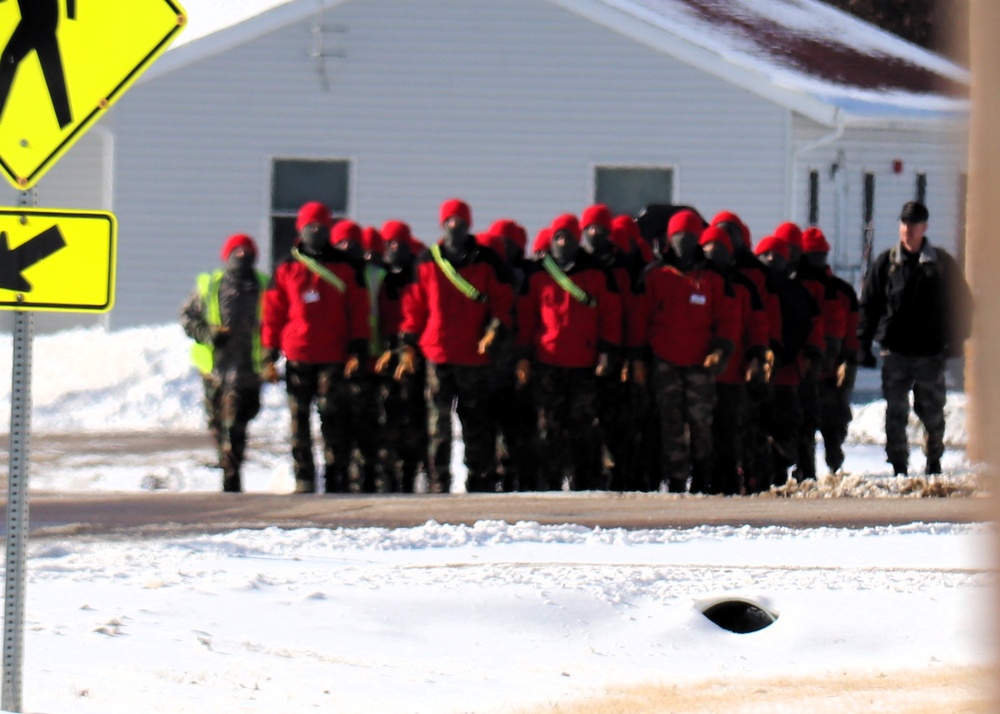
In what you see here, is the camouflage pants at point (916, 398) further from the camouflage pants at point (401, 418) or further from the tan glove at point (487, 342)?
the camouflage pants at point (401, 418)

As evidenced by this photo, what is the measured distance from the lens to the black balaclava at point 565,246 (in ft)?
37.4

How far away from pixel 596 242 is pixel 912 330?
235 cm

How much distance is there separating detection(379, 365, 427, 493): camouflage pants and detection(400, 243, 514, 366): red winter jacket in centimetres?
A: 38

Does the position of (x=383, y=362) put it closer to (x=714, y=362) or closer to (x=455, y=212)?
(x=455, y=212)

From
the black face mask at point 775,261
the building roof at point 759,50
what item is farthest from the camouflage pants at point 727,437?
the building roof at point 759,50

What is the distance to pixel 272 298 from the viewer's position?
37.8 feet

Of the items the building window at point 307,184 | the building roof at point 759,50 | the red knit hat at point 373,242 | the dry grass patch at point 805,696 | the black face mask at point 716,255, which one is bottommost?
the dry grass patch at point 805,696

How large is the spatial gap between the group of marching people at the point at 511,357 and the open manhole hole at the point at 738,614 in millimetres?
4500

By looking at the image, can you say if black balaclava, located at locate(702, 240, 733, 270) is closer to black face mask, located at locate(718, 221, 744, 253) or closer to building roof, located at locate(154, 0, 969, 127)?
black face mask, located at locate(718, 221, 744, 253)

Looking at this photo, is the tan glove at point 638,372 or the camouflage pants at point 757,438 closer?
the tan glove at point 638,372

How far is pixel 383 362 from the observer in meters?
11.5

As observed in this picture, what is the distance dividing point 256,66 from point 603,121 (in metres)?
3.89

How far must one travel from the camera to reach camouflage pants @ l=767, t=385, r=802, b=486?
487 inches

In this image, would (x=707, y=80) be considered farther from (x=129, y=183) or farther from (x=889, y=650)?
(x=889, y=650)
